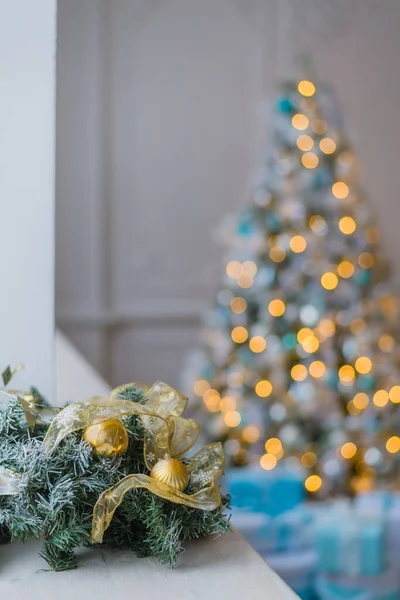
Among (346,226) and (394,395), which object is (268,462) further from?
(346,226)

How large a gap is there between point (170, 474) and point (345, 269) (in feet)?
8.46

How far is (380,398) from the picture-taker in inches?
118

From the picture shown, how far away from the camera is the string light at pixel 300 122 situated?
3035mm

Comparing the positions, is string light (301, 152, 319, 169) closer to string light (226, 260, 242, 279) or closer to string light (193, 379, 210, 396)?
string light (226, 260, 242, 279)

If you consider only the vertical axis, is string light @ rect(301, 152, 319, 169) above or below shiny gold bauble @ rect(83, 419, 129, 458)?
above

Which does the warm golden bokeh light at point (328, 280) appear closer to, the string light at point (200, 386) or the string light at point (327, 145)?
the string light at point (327, 145)

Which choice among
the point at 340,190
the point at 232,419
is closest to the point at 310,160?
the point at 340,190

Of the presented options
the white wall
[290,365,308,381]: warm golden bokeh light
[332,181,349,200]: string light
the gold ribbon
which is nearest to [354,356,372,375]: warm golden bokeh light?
[290,365,308,381]: warm golden bokeh light

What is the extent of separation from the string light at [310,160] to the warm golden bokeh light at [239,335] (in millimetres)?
773

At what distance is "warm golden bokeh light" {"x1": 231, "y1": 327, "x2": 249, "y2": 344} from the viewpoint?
3.10 metres

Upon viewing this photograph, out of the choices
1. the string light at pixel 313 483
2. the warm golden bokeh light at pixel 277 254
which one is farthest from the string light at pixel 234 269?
the string light at pixel 313 483

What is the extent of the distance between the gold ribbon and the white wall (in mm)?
241

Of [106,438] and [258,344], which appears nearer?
[106,438]

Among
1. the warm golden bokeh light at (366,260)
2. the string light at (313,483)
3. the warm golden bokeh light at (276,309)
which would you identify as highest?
the warm golden bokeh light at (366,260)
